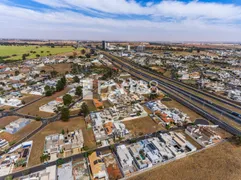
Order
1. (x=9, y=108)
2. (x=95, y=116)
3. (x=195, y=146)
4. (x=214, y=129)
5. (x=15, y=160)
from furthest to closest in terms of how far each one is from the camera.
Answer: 1. (x=9, y=108)
2. (x=95, y=116)
3. (x=214, y=129)
4. (x=195, y=146)
5. (x=15, y=160)

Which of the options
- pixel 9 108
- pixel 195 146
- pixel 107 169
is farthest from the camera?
pixel 9 108

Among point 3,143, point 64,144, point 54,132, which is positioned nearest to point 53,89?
point 54,132

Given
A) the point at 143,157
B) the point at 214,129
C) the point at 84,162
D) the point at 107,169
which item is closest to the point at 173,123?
the point at 214,129

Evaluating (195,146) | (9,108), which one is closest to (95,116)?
(195,146)

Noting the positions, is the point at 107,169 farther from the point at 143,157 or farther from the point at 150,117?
the point at 150,117

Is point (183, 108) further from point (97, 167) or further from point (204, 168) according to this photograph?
point (97, 167)

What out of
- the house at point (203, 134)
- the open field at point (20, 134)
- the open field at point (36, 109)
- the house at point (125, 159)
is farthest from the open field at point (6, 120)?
the house at point (203, 134)

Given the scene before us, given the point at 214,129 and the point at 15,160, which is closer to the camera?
the point at 15,160

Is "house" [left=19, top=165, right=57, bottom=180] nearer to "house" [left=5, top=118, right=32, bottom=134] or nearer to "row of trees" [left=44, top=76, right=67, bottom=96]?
"house" [left=5, top=118, right=32, bottom=134]
